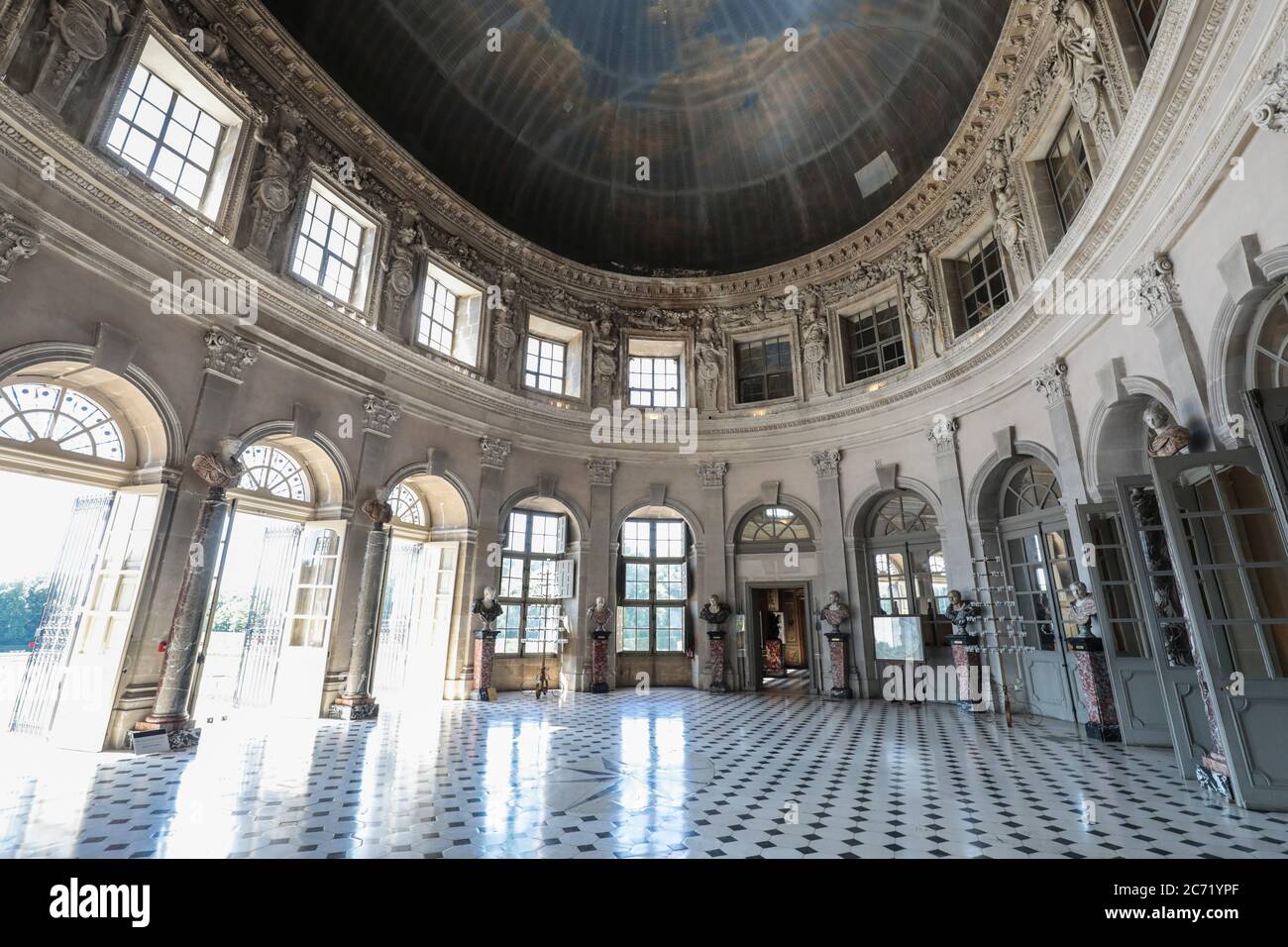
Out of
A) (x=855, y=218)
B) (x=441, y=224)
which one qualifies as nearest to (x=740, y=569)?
(x=855, y=218)

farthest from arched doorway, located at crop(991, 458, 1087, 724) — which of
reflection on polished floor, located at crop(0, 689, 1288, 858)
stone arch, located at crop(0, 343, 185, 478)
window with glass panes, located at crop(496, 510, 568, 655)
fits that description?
stone arch, located at crop(0, 343, 185, 478)

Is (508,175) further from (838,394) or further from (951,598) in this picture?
(951,598)

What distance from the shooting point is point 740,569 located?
1334cm

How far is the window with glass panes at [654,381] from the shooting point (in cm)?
1455

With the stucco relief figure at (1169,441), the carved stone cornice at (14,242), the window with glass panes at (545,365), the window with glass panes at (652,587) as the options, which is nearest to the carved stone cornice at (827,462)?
the window with glass panes at (652,587)

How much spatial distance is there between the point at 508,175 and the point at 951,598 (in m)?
12.3

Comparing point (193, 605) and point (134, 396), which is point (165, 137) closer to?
point (134, 396)

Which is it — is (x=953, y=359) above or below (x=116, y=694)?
above

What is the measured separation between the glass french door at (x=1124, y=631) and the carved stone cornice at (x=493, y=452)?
956cm

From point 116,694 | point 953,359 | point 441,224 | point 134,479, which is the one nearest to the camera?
point 116,694

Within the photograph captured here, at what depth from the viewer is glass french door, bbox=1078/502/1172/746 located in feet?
22.8

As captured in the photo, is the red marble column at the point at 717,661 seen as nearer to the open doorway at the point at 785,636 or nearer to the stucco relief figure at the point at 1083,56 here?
the open doorway at the point at 785,636

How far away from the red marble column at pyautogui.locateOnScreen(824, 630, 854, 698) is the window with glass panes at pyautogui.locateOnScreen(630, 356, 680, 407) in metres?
6.37
